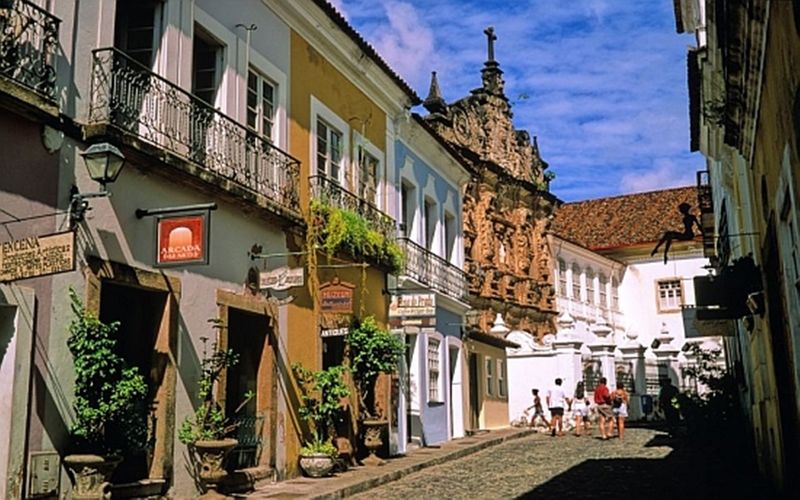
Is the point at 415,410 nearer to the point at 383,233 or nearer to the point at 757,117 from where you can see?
the point at 383,233

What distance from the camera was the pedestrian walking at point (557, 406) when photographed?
22656 millimetres

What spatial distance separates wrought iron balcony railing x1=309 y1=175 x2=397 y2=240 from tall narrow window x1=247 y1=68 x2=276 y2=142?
4.21ft

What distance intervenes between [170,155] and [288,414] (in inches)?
183

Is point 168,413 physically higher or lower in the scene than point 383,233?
lower

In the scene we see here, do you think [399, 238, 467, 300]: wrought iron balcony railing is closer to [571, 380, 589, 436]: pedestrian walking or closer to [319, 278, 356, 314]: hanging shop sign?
[319, 278, 356, 314]: hanging shop sign

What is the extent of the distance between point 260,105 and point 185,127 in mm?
2308

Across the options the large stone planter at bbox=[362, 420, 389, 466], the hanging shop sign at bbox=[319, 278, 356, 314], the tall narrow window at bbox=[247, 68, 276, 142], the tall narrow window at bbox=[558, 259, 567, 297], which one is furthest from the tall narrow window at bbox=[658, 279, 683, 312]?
the tall narrow window at bbox=[247, 68, 276, 142]

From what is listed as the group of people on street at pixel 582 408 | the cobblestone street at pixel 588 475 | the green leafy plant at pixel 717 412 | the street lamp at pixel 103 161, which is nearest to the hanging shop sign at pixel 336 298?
the cobblestone street at pixel 588 475

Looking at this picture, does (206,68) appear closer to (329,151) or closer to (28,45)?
(329,151)

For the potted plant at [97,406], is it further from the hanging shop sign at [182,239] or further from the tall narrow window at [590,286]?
the tall narrow window at [590,286]

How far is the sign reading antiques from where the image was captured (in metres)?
7.32

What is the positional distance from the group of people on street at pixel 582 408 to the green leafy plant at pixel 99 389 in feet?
46.7

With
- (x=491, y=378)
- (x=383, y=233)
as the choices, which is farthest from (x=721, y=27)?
(x=491, y=378)

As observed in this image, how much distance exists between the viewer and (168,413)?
10.1m
